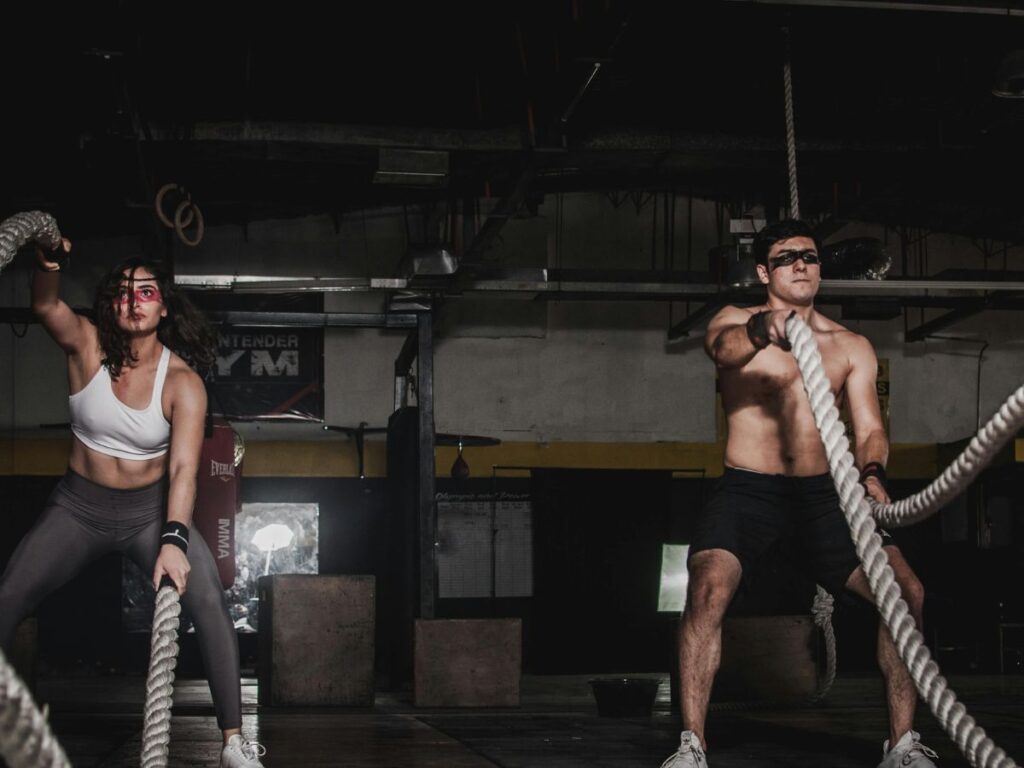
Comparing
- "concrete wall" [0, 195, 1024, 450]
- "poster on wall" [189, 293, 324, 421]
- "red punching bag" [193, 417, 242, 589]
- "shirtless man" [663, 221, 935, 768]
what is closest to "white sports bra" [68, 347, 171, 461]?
"shirtless man" [663, 221, 935, 768]

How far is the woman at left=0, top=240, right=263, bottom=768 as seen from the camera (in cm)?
330

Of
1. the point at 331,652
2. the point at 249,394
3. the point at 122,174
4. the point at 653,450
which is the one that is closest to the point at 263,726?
the point at 331,652

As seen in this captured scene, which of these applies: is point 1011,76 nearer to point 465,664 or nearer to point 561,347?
point 465,664

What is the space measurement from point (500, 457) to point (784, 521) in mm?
8344

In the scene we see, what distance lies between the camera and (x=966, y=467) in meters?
2.18

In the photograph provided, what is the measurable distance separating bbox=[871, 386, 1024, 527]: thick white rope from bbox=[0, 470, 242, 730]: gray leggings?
1.70 metres

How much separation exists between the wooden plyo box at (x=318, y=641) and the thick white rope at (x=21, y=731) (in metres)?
5.87

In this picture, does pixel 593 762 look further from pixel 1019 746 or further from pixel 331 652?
pixel 331 652

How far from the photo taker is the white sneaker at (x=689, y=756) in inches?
129

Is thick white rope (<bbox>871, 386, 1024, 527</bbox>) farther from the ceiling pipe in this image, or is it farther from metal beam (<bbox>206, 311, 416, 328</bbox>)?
metal beam (<bbox>206, 311, 416, 328</bbox>)

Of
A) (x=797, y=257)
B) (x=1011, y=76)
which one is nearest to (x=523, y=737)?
(x=797, y=257)

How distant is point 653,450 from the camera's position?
1209 centimetres

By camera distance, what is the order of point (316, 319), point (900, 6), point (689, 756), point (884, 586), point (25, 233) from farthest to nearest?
point (316, 319), point (900, 6), point (689, 756), point (25, 233), point (884, 586)

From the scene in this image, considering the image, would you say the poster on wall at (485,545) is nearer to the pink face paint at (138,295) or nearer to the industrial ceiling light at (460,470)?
the industrial ceiling light at (460,470)
